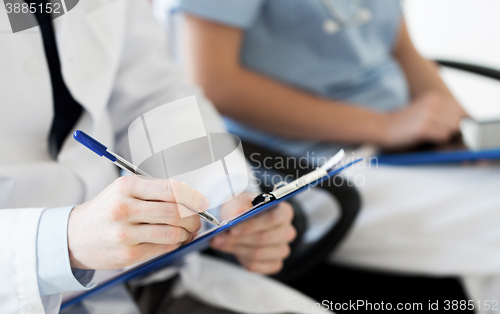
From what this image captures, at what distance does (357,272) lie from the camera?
695mm

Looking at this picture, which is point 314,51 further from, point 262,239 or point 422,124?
point 262,239

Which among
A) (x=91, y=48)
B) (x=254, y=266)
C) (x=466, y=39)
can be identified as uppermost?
(x=91, y=48)

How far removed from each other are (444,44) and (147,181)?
214cm

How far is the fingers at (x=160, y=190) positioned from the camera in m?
0.26

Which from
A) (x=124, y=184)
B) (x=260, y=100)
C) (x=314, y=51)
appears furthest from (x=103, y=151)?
(x=314, y=51)

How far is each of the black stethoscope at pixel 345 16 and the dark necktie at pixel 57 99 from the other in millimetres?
504

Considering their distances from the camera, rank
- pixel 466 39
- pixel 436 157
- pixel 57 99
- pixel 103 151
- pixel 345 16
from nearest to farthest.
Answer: pixel 103 151 < pixel 57 99 < pixel 436 157 < pixel 345 16 < pixel 466 39

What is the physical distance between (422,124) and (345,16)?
25 cm

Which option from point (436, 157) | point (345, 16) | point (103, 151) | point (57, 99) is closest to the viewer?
point (103, 151)

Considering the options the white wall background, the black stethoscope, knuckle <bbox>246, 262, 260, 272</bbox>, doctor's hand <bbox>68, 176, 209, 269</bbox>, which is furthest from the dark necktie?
the white wall background

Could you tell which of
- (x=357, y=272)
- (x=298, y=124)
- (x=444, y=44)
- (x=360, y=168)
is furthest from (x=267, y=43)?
(x=444, y=44)

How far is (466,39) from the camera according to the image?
2.01 meters

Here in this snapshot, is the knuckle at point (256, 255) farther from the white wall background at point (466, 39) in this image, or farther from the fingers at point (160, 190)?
the white wall background at point (466, 39)

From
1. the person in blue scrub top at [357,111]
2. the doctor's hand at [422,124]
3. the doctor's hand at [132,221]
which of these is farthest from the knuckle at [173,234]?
the doctor's hand at [422,124]
